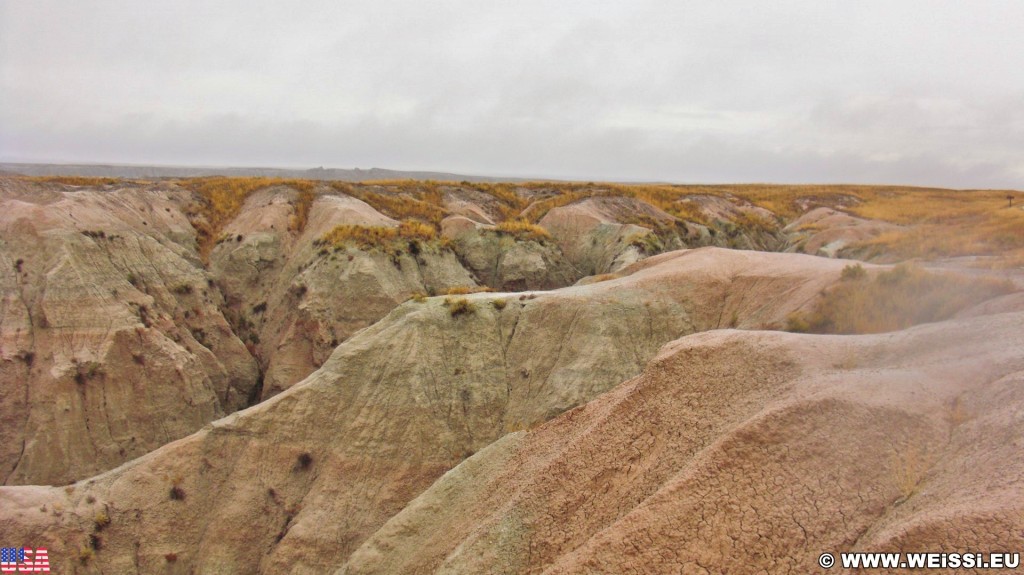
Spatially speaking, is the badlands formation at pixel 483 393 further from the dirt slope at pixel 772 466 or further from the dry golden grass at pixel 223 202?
the dry golden grass at pixel 223 202

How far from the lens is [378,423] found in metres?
16.1

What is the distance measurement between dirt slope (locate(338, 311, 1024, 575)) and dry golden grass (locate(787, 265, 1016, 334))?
57.1 inches

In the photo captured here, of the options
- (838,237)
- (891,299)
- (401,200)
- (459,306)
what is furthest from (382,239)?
(838,237)

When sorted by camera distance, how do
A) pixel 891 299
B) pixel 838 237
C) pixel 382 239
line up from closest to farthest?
1. pixel 891 299
2. pixel 382 239
3. pixel 838 237

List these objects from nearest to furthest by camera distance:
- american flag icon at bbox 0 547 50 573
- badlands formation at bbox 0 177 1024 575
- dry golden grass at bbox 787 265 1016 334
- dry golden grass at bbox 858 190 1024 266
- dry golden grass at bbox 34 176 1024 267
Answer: badlands formation at bbox 0 177 1024 575, dry golden grass at bbox 787 265 1016 334, american flag icon at bbox 0 547 50 573, dry golden grass at bbox 858 190 1024 266, dry golden grass at bbox 34 176 1024 267

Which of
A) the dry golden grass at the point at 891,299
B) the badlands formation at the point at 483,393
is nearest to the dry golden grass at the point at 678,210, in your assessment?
the badlands formation at the point at 483,393

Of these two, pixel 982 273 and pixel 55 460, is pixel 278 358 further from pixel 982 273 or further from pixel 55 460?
pixel 982 273

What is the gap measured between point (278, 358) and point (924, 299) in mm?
24775

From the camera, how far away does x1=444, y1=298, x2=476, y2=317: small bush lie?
18641 mm

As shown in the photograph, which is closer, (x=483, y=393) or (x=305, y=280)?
(x=483, y=393)

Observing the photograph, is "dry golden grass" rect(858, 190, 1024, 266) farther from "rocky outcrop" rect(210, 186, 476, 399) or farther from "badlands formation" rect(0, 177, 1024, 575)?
"rocky outcrop" rect(210, 186, 476, 399)

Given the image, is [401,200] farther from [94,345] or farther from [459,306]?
[459,306]

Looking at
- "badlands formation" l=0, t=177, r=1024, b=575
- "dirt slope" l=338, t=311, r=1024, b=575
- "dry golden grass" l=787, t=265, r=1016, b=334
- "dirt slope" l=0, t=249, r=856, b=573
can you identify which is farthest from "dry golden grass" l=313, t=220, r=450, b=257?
"dry golden grass" l=787, t=265, r=1016, b=334

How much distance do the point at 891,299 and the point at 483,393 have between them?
1138 centimetres
